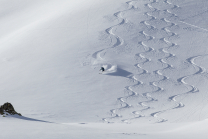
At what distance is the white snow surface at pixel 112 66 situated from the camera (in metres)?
8.48

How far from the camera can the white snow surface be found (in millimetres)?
8484

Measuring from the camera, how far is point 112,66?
431 inches

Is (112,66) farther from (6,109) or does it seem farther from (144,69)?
(6,109)

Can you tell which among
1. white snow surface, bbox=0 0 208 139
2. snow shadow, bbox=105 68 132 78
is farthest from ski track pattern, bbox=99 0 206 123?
snow shadow, bbox=105 68 132 78

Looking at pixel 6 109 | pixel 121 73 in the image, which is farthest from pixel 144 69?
pixel 6 109

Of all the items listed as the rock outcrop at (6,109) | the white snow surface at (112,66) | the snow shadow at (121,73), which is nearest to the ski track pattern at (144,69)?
the white snow surface at (112,66)

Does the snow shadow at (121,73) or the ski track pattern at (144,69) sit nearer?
the ski track pattern at (144,69)

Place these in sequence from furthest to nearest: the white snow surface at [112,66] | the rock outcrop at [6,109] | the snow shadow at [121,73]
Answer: the snow shadow at [121,73], the white snow surface at [112,66], the rock outcrop at [6,109]

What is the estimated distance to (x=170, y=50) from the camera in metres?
11.7

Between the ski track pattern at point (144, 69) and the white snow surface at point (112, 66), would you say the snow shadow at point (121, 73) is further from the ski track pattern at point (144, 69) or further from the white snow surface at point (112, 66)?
the ski track pattern at point (144, 69)

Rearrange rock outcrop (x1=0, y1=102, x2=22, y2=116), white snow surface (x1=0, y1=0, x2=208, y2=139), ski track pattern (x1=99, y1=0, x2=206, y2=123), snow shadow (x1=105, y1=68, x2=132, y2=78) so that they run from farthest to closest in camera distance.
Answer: snow shadow (x1=105, y1=68, x2=132, y2=78), ski track pattern (x1=99, y1=0, x2=206, y2=123), white snow surface (x1=0, y1=0, x2=208, y2=139), rock outcrop (x1=0, y1=102, x2=22, y2=116)

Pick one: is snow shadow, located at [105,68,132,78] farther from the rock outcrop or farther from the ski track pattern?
the rock outcrop

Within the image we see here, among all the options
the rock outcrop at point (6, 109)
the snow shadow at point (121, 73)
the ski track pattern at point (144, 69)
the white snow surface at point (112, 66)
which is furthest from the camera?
the snow shadow at point (121, 73)

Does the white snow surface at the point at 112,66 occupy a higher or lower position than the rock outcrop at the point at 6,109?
higher
